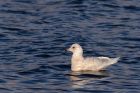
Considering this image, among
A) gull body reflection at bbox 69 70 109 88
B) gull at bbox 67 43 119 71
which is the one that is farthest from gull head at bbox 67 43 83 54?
gull body reflection at bbox 69 70 109 88

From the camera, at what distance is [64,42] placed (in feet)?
84.2

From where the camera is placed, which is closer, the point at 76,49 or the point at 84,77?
the point at 84,77

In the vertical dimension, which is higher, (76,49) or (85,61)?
(76,49)

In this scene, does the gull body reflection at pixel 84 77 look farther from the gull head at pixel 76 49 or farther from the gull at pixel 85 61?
the gull head at pixel 76 49

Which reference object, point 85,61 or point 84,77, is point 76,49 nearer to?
point 85,61

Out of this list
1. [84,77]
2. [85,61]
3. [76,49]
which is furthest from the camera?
[76,49]

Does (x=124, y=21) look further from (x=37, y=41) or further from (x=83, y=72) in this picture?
(x=83, y=72)

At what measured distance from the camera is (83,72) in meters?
22.9

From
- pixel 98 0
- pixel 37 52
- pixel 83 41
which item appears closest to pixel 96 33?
pixel 83 41

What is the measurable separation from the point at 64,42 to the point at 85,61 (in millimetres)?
2910

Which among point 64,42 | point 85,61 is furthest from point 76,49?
point 64,42

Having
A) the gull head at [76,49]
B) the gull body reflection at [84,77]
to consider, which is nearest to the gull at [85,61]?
the gull head at [76,49]

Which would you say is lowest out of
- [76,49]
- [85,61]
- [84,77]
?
[84,77]

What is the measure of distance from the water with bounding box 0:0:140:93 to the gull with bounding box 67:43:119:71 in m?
0.19
